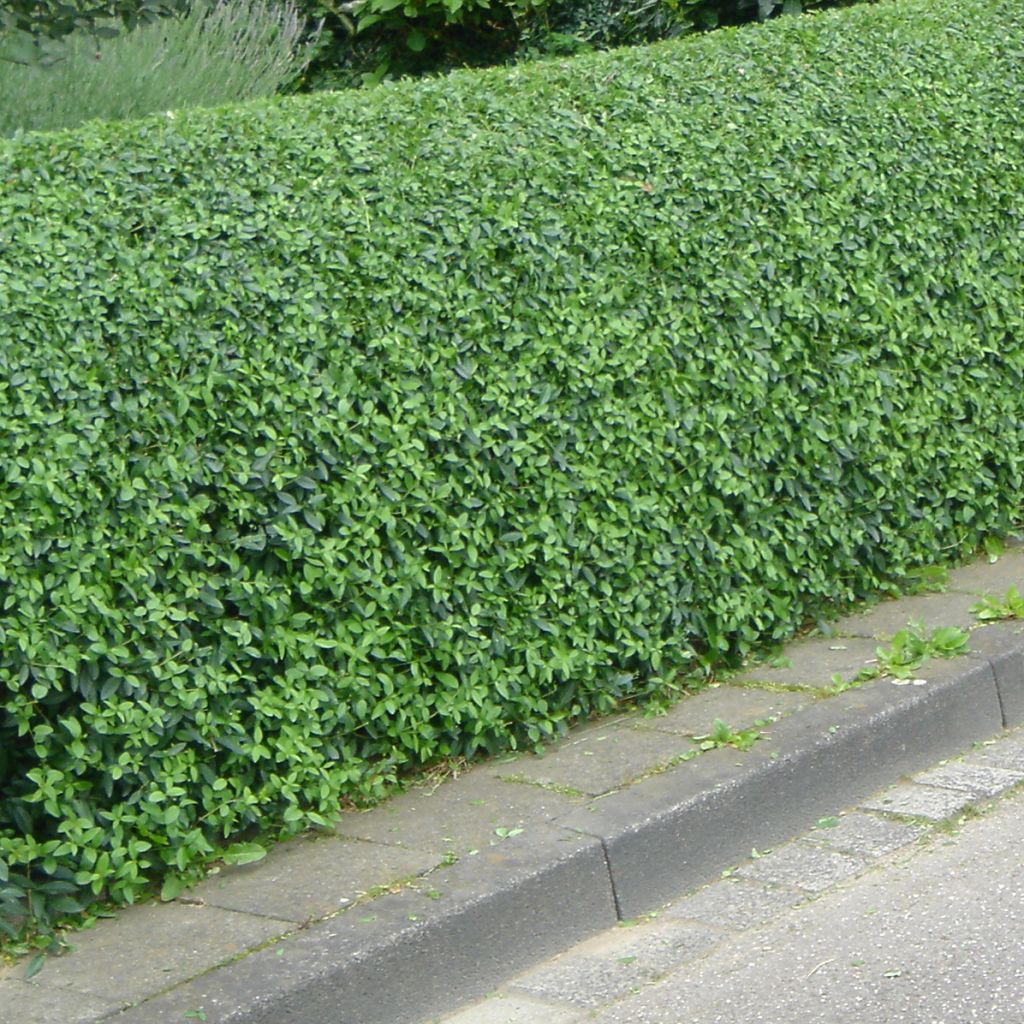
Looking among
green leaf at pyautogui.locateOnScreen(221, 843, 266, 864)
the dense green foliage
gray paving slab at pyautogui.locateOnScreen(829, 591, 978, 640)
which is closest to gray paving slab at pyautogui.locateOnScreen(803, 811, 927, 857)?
gray paving slab at pyautogui.locateOnScreen(829, 591, 978, 640)

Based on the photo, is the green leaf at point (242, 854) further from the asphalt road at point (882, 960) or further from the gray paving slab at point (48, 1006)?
the asphalt road at point (882, 960)

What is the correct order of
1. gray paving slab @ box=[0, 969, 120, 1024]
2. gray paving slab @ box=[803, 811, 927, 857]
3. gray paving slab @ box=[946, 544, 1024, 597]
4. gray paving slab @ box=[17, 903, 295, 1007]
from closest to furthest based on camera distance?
gray paving slab @ box=[0, 969, 120, 1024] → gray paving slab @ box=[17, 903, 295, 1007] → gray paving slab @ box=[803, 811, 927, 857] → gray paving slab @ box=[946, 544, 1024, 597]

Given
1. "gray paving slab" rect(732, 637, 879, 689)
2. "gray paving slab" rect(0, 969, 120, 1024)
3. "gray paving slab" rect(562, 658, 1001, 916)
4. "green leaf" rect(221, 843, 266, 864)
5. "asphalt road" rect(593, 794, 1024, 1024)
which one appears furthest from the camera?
"gray paving slab" rect(732, 637, 879, 689)

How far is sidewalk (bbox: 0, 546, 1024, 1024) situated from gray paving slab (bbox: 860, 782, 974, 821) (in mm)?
53

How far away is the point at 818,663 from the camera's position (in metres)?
5.36

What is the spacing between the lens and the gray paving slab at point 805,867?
4.31 meters

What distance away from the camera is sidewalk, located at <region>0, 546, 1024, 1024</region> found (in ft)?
11.6

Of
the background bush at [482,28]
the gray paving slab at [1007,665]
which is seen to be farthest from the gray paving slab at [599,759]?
the background bush at [482,28]

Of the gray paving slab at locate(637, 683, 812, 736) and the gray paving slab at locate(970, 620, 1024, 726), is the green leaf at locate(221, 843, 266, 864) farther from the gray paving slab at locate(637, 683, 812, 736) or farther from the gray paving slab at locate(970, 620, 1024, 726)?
the gray paving slab at locate(970, 620, 1024, 726)

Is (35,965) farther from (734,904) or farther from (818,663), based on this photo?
(818,663)

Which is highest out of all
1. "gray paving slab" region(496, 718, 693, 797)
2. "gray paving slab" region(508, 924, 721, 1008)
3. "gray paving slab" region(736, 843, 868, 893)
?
"gray paving slab" region(496, 718, 693, 797)

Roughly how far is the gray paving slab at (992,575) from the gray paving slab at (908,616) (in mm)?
97

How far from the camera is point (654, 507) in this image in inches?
197

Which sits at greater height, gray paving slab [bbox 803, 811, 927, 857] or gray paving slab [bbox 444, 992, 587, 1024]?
gray paving slab [bbox 444, 992, 587, 1024]
